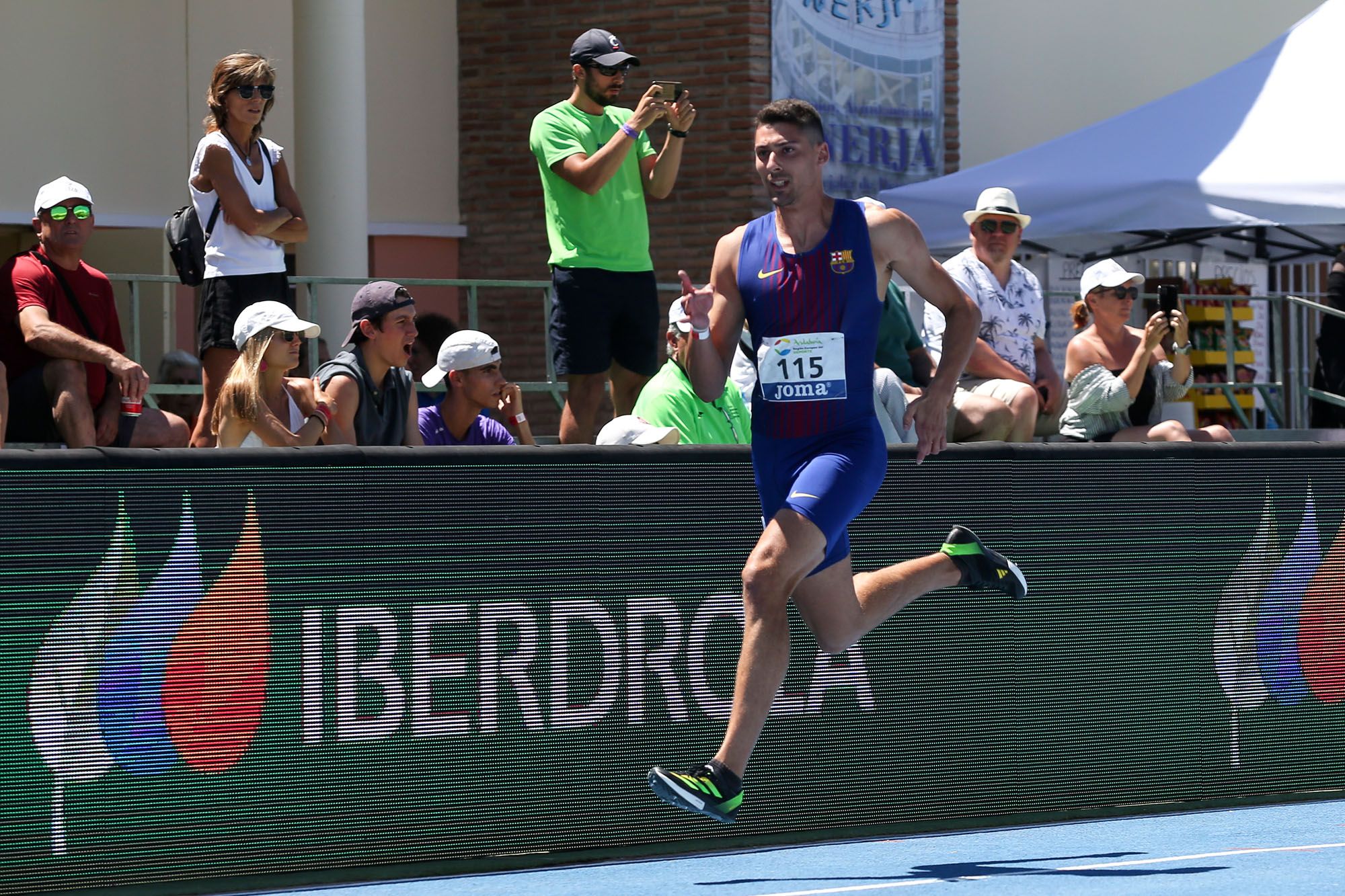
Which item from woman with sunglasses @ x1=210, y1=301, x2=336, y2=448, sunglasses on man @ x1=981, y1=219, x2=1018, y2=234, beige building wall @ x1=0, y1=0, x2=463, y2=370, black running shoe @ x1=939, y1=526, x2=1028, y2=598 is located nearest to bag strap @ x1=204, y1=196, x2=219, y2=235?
woman with sunglasses @ x1=210, y1=301, x2=336, y2=448

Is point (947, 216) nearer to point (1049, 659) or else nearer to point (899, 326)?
point (899, 326)

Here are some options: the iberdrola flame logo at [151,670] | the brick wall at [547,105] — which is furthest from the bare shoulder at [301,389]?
the brick wall at [547,105]

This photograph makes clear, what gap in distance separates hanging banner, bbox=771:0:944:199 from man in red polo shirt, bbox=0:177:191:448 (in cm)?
827

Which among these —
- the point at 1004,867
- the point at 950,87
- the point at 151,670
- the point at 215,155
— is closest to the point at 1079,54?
the point at 950,87

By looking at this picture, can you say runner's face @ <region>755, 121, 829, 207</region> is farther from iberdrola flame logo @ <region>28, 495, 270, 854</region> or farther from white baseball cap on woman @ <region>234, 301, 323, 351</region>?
white baseball cap on woman @ <region>234, 301, 323, 351</region>

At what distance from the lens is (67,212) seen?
8.43m

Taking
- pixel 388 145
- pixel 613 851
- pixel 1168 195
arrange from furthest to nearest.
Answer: pixel 388 145, pixel 1168 195, pixel 613 851

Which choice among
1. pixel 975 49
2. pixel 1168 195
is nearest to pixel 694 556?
pixel 1168 195

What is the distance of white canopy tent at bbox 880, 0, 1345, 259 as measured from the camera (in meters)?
13.4

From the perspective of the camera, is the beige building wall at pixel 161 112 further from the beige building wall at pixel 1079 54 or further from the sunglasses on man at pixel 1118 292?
the sunglasses on man at pixel 1118 292

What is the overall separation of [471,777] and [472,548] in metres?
0.73

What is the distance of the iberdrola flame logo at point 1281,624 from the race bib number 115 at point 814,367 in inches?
85.7

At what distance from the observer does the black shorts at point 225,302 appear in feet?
27.2

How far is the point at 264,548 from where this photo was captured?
621cm
